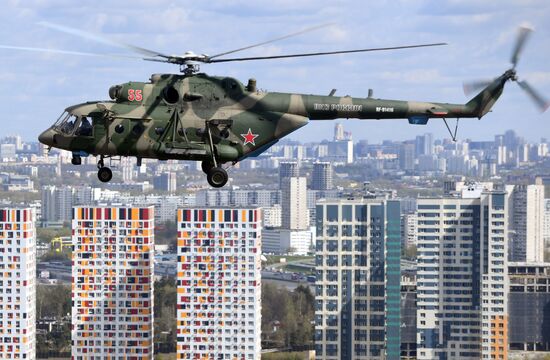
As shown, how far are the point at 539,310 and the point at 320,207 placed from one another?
16.6 m

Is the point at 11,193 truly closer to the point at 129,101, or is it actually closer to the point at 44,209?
the point at 44,209

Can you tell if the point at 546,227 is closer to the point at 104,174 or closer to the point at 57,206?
the point at 57,206

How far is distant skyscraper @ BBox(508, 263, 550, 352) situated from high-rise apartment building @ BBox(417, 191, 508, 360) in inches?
334

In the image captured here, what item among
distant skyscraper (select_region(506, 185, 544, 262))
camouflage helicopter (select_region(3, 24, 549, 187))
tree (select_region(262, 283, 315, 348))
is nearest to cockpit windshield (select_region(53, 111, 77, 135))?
camouflage helicopter (select_region(3, 24, 549, 187))

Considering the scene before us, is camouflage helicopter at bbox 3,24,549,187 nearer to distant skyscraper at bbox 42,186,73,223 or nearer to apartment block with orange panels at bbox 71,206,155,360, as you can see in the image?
apartment block with orange panels at bbox 71,206,155,360

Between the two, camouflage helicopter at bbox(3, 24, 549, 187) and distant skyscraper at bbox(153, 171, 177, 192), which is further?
distant skyscraper at bbox(153, 171, 177, 192)

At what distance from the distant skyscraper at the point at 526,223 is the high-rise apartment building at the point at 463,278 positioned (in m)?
41.1

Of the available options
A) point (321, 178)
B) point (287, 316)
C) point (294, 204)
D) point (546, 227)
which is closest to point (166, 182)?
point (321, 178)

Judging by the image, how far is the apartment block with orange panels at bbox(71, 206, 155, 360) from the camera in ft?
187

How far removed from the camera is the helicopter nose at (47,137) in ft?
72.3

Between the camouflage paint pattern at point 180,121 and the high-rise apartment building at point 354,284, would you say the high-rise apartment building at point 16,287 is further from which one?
the camouflage paint pattern at point 180,121

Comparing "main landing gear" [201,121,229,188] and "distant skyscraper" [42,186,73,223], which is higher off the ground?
"main landing gear" [201,121,229,188]

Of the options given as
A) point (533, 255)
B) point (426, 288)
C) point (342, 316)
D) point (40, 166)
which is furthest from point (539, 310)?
point (40, 166)

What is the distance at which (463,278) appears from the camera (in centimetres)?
6228
